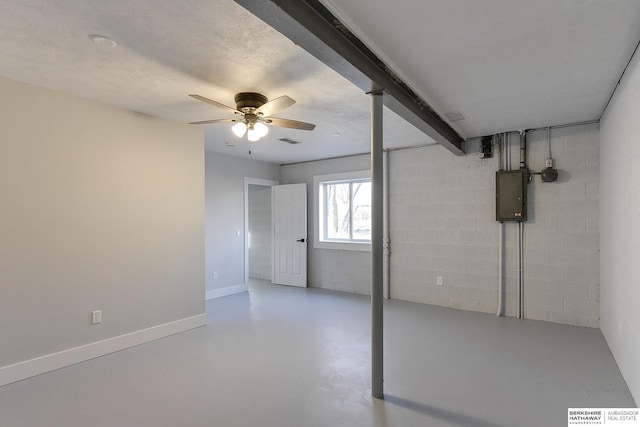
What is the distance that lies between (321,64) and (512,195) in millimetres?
3267

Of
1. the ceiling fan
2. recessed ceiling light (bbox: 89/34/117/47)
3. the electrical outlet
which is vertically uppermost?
recessed ceiling light (bbox: 89/34/117/47)

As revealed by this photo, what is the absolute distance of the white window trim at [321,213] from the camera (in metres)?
5.86

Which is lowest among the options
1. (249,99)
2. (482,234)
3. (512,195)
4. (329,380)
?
(329,380)

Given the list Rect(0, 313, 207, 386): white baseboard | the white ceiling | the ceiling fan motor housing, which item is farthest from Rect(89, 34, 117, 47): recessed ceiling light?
Rect(0, 313, 207, 386): white baseboard

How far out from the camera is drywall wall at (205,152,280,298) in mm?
5602

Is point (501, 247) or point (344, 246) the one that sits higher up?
point (501, 247)

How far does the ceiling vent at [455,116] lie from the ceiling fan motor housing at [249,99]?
2.05 meters

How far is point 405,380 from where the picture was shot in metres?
2.71

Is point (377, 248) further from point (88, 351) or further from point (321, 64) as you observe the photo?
point (88, 351)

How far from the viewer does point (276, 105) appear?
281 centimetres

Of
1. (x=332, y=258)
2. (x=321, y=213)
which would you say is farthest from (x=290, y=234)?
(x=332, y=258)

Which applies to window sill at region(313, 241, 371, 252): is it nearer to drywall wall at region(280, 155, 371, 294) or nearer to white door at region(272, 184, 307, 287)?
drywall wall at region(280, 155, 371, 294)

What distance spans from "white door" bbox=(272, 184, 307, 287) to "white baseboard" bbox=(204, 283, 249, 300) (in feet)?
2.92

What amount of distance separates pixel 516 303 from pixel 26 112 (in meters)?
5.74
